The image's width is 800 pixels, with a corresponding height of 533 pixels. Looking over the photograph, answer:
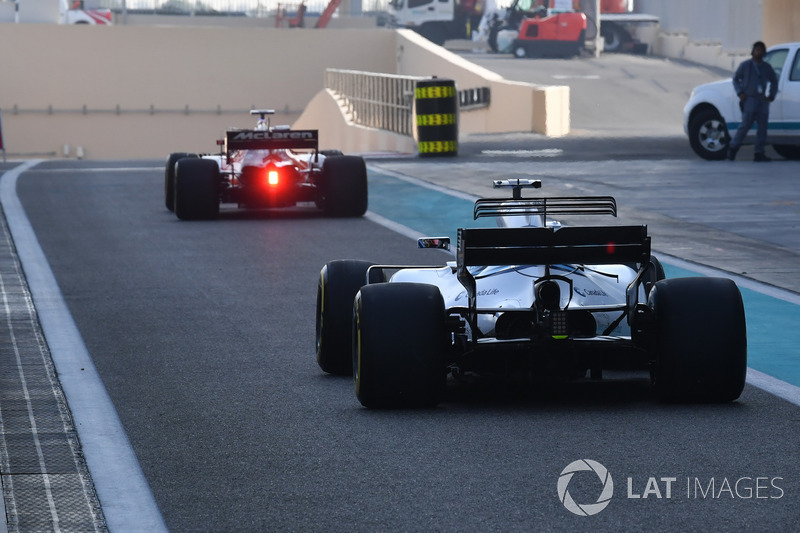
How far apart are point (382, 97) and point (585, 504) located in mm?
27198

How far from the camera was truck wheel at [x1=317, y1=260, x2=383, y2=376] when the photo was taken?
7.76 metres

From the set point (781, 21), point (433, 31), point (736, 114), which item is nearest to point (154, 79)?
point (433, 31)

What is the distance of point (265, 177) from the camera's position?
16.5m

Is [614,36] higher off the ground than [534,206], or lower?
lower

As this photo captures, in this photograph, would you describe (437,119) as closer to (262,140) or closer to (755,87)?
(755,87)

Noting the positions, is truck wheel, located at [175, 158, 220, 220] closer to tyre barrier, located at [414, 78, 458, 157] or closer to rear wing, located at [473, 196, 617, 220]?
rear wing, located at [473, 196, 617, 220]

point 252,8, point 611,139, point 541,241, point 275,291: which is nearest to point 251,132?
point 275,291

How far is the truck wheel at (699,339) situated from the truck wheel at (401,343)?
39.0 inches

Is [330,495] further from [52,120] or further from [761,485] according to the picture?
[52,120]

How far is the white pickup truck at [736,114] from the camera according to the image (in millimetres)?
22781

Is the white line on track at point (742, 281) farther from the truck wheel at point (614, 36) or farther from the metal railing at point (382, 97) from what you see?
the truck wheel at point (614, 36)

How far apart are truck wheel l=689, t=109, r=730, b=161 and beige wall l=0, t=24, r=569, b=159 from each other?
24.0m

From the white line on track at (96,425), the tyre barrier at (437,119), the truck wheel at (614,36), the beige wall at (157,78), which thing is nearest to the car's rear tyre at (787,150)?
the tyre barrier at (437,119)

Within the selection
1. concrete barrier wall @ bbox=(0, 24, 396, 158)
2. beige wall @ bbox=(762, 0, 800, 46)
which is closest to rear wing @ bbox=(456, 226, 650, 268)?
beige wall @ bbox=(762, 0, 800, 46)
